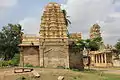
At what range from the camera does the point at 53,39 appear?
123 feet

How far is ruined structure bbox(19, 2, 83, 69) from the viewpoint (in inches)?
1453

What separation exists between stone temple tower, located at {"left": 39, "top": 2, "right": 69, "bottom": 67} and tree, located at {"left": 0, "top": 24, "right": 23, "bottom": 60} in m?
19.7

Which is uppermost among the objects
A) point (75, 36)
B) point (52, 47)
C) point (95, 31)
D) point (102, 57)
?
point (95, 31)

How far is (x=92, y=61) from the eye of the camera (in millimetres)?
68500

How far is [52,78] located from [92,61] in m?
44.8

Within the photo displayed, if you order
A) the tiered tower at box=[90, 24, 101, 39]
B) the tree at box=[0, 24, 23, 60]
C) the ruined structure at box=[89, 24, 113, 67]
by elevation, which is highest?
the tiered tower at box=[90, 24, 101, 39]

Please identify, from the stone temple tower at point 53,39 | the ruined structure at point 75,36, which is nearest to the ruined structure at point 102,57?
the ruined structure at point 75,36

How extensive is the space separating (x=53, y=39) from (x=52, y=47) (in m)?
1.13

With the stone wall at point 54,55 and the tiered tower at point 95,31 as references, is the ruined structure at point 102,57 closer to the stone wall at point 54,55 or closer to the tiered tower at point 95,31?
the tiered tower at point 95,31

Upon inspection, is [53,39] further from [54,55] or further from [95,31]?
[95,31]

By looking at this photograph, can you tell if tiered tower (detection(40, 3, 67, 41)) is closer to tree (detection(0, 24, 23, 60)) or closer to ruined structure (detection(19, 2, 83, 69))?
ruined structure (detection(19, 2, 83, 69))

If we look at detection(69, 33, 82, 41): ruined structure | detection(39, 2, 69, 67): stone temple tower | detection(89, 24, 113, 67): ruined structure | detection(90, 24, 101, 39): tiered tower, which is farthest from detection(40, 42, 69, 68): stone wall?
detection(90, 24, 101, 39): tiered tower

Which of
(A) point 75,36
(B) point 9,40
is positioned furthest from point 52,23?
(B) point 9,40

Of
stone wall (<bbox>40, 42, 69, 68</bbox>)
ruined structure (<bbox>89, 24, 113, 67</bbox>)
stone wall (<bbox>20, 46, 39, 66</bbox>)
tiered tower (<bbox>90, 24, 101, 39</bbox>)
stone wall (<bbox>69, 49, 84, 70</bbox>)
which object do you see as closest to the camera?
stone wall (<bbox>40, 42, 69, 68</bbox>)
